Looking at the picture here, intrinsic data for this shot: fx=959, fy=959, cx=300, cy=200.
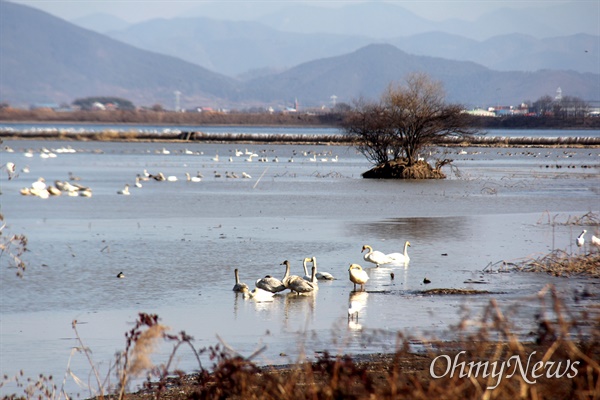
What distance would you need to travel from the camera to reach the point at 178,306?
13023 mm

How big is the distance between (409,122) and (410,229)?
17654mm

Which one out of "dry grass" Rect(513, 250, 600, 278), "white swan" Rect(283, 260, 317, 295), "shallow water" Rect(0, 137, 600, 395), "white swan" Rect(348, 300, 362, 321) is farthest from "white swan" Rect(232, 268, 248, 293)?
"dry grass" Rect(513, 250, 600, 278)

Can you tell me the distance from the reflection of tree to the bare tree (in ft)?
47.9

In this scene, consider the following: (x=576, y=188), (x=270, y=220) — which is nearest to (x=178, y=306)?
(x=270, y=220)

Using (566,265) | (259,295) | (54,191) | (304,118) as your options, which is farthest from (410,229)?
(304,118)

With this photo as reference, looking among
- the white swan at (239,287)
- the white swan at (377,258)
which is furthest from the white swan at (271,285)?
the white swan at (377,258)

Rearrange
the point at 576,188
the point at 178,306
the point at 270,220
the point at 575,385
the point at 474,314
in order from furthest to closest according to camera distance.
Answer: the point at 576,188, the point at 270,220, the point at 178,306, the point at 474,314, the point at 575,385

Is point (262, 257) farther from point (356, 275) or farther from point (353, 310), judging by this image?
point (353, 310)

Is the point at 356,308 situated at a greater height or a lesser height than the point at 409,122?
lesser

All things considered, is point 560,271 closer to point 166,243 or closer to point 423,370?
point 423,370

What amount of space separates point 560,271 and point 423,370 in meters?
7.05

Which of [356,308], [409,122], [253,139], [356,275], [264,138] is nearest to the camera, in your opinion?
[356,308]

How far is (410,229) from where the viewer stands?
22.6 m

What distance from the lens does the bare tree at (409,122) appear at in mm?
39625
